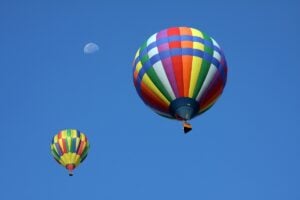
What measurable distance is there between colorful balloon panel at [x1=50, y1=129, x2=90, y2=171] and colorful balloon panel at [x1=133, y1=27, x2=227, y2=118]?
52.8 ft

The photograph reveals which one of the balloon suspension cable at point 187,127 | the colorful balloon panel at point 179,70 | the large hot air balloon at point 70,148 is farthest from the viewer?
the large hot air balloon at point 70,148

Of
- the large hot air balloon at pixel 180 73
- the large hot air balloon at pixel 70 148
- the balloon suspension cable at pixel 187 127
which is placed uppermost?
the large hot air balloon at pixel 70 148

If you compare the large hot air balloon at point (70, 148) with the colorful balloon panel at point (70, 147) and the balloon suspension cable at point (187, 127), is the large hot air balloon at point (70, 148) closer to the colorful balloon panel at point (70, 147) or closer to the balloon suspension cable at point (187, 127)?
the colorful balloon panel at point (70, 147)

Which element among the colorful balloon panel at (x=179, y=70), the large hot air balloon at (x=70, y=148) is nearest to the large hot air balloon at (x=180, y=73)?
the colorful balloon panel at (x=179, y=70)

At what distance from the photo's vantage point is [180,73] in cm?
3350

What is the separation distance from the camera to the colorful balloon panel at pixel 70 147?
4981cm

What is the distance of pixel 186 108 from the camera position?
108ft

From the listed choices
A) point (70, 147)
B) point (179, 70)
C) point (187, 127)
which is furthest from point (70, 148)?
point (187, 127)

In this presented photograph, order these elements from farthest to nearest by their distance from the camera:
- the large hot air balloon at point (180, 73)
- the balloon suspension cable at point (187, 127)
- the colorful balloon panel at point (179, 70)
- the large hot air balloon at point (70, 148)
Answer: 1. the large hot air balloon at point (70, 148)
2. the colorful balloon panel at point (179, 70)
3. the large hot air balloon at point (180, 73)
4. the balloon suspension cable at point (187, 127)

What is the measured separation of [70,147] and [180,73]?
19.0 m

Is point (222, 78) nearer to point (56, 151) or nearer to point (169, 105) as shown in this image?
point (169, 105)

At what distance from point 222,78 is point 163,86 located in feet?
9.83

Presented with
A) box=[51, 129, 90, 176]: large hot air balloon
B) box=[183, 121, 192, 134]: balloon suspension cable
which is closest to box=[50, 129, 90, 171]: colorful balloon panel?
box=[51, 129, 90, 176]: large hot air balloon

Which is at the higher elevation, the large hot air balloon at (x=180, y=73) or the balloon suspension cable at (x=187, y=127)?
the large hot air balloon at (x=180, y=73)
